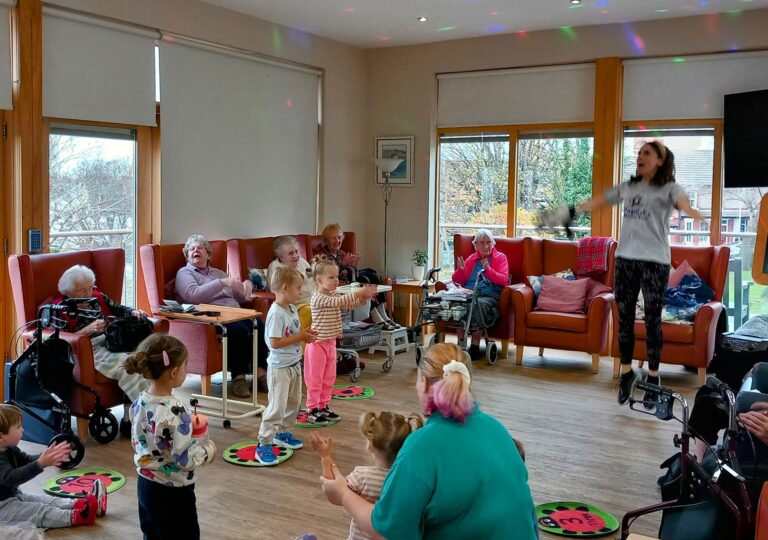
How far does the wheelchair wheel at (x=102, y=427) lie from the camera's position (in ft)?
15.8

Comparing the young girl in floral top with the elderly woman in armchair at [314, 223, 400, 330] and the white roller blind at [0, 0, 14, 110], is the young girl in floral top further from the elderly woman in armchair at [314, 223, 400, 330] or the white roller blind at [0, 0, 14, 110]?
the elderly woman in armchair at [314, 223, 400, 330]

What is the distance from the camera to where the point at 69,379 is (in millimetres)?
4762

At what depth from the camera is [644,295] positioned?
511 cm

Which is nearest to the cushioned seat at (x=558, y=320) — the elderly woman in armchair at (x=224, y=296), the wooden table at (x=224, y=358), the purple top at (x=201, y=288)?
the elderly woman in armchair at (x=224, y=296)

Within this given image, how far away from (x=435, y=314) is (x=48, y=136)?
340 centimetres

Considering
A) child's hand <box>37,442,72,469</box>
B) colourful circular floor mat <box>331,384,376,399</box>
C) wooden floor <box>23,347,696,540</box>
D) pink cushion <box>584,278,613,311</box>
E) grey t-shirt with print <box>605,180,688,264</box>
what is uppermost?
grey t-shirt with print <box>605,180,688,264</box>

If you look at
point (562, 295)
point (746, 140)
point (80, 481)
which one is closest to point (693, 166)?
point (746, 140)

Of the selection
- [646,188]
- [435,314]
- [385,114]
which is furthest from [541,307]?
[385,114]

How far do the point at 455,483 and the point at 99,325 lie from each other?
3.42 meters

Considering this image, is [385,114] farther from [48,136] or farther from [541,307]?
[48,136]

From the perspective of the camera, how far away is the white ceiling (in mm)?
6941

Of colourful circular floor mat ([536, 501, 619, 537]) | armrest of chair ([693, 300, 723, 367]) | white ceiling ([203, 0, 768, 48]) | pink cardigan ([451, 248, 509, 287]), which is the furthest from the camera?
pink cardigan ([451, 248, 509, 287])

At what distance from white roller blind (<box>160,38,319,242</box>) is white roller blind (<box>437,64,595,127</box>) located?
144 cm

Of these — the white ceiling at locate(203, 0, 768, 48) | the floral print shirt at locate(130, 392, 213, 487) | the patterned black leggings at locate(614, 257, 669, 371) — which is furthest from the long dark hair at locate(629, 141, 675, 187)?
the floral print shirt at locate(130, 392, 213, 487)
